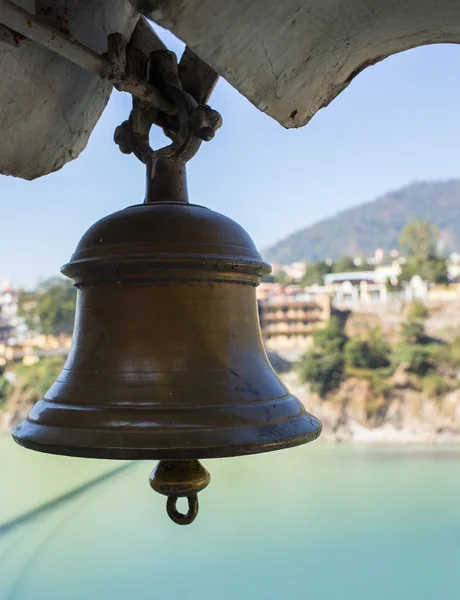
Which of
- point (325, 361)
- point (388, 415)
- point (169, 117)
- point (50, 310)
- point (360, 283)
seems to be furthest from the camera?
point (360, 283)

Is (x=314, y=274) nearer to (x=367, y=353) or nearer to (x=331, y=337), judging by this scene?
(x=331, y=337)

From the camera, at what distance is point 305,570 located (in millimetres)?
8438

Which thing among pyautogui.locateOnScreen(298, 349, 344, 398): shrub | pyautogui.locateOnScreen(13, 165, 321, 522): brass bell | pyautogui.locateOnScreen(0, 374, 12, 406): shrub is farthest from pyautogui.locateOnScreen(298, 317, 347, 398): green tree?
pyautogui.locateOnScreen(13, 165, 321, 522): brass bell

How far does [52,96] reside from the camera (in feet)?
2.25

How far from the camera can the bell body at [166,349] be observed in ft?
1.58

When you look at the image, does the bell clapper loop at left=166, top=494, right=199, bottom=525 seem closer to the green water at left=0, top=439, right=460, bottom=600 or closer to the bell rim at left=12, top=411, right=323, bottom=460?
the bell rim at left=12, top=411, right=323, bottom=460

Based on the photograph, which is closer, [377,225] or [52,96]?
[52,96]

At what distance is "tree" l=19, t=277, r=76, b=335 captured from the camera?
1800 cm

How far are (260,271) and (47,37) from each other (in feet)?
0.86

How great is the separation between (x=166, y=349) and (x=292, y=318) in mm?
16907

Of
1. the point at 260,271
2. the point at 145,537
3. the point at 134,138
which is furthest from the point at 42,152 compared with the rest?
the point at 145,537

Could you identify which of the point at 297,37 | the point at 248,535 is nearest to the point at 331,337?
the point at 248,535

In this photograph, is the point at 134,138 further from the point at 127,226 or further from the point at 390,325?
the point at 390,325

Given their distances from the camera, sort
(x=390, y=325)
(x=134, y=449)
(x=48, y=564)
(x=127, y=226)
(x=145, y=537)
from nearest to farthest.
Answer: (x=134, y=449), (x=127, y=226), (x=48, y=564), (x=145, y=537), (x=390, y=325)
